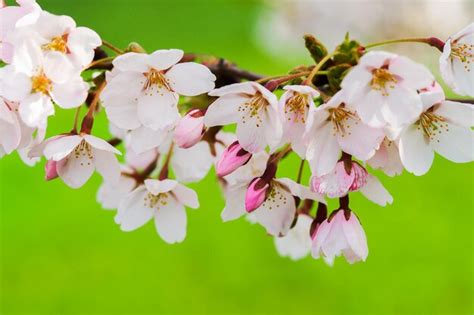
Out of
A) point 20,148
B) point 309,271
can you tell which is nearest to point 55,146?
point 20,148

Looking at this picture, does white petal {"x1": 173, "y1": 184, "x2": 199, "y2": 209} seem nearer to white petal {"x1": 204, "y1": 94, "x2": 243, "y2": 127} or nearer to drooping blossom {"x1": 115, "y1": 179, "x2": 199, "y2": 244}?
drooping blossom {"x1": 115, "y1": 179, "x2": 199, "y2": 244}

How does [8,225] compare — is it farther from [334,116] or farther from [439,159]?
[334,116]

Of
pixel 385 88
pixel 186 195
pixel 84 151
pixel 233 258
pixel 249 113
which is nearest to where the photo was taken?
pixel 385 88

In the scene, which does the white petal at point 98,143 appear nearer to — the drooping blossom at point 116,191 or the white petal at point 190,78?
the white petal at point 190,78

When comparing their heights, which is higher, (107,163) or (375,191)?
(375,191)

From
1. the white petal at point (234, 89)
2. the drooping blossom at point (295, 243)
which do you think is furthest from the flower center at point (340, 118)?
the drooping blossom at point (295, 243)

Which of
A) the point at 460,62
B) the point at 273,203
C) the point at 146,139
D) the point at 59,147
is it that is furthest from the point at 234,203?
the point at 460,62

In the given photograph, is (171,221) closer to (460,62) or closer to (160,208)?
(160,208)
